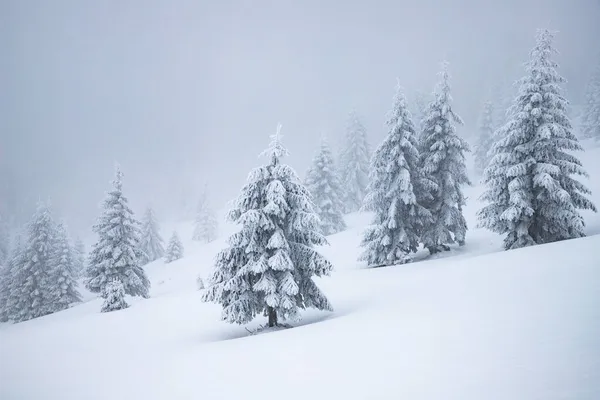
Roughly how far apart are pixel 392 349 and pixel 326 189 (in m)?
34.7

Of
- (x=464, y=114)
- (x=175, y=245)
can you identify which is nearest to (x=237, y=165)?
(x=464, y=114)

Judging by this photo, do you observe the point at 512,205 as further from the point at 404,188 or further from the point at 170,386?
the point at 170,386

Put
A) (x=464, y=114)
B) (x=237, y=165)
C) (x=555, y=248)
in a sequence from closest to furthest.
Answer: (x=555, y=248) < (x=464, y=114) < (x=237, y=165)

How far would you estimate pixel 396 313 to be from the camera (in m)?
9.89

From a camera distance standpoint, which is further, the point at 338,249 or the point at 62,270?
the point at 62,270

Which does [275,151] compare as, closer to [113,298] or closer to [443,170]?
[443,170]

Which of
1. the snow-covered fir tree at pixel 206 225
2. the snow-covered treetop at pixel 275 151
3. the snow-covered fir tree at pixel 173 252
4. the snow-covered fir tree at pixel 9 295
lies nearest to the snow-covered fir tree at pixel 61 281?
the snow-covered fir tree at pixel 9 295

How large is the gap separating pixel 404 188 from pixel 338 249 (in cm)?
1240

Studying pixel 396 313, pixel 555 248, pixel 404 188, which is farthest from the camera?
pixel 404 188

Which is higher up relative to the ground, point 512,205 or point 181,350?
point 512,205

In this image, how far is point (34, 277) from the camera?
35969 millimetres

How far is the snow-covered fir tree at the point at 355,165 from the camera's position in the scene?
4878 cm

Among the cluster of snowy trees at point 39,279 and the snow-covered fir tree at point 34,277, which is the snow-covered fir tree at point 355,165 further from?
the snow-covered fir tree at point 34,277

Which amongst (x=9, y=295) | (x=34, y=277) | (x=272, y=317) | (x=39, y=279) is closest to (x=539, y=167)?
(x=272, y=317)
